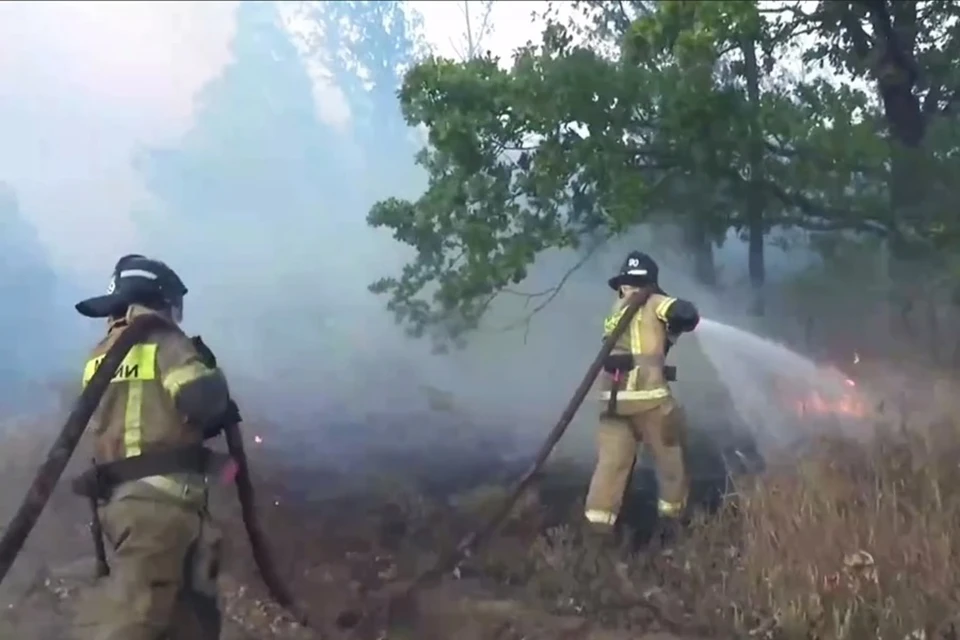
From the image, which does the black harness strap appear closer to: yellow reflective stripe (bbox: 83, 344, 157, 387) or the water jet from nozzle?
yellow reflective stripe (bbox: 83, 344, 157, 387)

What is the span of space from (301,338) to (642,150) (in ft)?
11.4

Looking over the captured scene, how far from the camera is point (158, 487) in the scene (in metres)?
4.07

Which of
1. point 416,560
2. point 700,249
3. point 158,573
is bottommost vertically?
point 416,560

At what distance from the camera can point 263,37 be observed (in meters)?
8.90

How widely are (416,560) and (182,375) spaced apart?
7.62 feet

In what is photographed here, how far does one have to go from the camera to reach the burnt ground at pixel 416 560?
5121 mm

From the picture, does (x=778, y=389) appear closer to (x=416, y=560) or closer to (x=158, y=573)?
(x=416, y=560)

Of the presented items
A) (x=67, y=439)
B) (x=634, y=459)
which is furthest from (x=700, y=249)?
(x=67, y=439)

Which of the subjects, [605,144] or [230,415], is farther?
[605,144]

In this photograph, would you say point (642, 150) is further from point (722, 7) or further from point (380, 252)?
point (380, 252)

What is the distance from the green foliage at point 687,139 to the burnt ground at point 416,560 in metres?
1.36

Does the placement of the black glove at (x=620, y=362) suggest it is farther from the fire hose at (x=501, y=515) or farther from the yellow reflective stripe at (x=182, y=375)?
the yellow reflective stripe at (x=182, y=375)

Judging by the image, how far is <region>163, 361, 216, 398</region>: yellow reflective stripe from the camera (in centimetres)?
405

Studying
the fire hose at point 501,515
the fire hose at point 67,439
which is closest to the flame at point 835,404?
the fire hose at point 501,515
